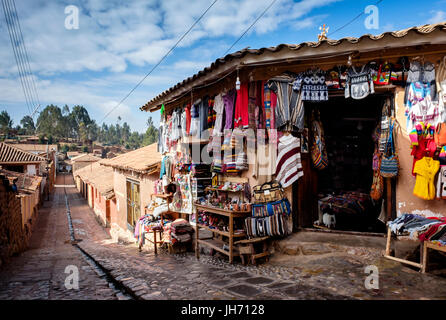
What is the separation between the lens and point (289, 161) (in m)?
5.71

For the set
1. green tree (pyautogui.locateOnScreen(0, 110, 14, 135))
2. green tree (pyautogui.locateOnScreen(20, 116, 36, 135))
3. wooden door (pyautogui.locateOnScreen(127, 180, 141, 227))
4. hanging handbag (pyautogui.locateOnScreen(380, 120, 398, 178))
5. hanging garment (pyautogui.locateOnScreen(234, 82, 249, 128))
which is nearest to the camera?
hanging handbag (pyautogui.locateOnScreen(380, 120, 398, 178))

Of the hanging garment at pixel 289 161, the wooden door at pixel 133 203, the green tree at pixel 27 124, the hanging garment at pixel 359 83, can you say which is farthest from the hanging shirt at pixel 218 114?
the green tree at pixel 27 124

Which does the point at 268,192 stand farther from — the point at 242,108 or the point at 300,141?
the point at 242,108

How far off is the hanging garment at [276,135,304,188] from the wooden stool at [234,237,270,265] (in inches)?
45.1

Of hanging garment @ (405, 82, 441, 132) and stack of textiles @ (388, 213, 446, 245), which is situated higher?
hanging garment @ (405, 82, 441, 132)

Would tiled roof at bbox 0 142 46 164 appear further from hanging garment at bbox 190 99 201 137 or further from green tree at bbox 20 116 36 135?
green tree at bbox 20 116 36 135

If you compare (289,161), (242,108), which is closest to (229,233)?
(289,161)

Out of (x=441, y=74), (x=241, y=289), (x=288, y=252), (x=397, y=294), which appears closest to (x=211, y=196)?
(x=288, y=252)

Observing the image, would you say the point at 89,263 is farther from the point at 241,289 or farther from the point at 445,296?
the point at 445,296

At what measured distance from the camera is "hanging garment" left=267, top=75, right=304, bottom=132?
18.7ft

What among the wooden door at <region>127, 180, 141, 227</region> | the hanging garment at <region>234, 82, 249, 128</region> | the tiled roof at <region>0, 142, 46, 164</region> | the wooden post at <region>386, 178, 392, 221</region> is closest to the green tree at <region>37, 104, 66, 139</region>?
the tiled roof at <region>0, 142, 46, 164</region>

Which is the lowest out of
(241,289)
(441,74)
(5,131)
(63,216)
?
(63,216)

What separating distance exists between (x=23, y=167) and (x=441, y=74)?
2955 centimetres

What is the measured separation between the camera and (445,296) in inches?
139
